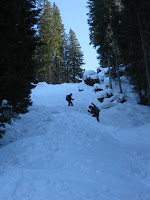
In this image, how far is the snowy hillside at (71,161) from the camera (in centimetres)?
465

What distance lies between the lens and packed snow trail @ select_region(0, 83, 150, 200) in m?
4.64

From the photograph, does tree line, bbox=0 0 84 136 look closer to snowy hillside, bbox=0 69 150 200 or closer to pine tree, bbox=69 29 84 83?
snowy hillside, bbox=0 69 150 200

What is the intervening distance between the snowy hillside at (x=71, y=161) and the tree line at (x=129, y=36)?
5563 mm

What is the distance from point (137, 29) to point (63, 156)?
12.6 m

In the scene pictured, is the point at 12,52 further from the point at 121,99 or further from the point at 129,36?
the point at 121,99

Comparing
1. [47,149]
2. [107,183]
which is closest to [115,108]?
[47,149]

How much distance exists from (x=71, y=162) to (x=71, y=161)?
83mm

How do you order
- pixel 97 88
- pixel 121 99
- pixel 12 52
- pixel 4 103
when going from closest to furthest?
pixel 12 52 < pixel 4 103 < pixel 121 99 < pixel 97 88

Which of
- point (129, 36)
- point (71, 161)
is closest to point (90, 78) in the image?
point (129, 36)

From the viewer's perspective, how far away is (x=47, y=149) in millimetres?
7918

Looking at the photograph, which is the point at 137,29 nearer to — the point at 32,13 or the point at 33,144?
the point at 32,13

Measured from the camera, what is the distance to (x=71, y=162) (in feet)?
21.7

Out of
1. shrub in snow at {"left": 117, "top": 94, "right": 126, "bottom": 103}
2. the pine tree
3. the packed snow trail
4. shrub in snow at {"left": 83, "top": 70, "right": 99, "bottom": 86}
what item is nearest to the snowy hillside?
the packed snow trail


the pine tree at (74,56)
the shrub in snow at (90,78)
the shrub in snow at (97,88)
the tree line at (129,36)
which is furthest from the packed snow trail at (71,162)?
the pine tree at (74,56)
